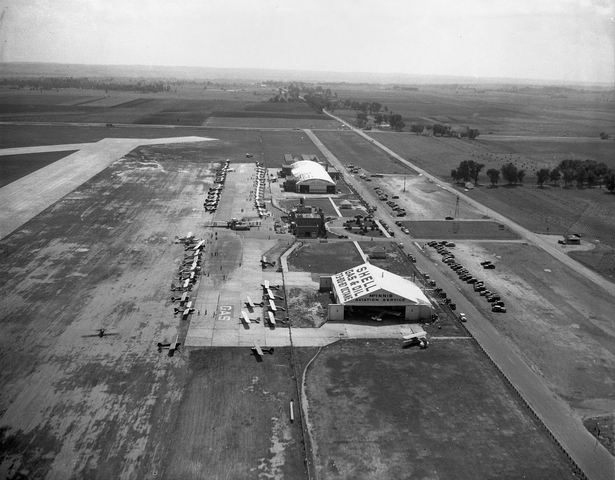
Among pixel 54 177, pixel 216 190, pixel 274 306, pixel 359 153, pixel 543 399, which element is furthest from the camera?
pixel 359 153

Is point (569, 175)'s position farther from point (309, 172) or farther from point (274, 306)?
point (274, 306)

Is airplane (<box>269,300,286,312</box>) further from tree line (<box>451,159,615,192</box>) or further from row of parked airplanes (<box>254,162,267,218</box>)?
tree line (<box>451,159,615,192</box>)

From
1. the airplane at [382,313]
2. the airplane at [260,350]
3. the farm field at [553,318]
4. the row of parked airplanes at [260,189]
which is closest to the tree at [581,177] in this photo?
the farm field at [553,318]

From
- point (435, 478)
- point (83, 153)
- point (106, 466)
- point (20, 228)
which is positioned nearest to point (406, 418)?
point (435, 478)

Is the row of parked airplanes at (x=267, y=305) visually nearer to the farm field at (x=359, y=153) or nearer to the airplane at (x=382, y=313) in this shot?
the airplane at (x=382, y=313)

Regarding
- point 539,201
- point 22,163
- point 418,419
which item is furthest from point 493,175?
point 22,163

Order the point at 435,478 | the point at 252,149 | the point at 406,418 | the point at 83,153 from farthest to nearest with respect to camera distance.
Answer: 1. the point at 252,149
2. the point at 83,153
3. the point at 406,418
4. the point at 435,478

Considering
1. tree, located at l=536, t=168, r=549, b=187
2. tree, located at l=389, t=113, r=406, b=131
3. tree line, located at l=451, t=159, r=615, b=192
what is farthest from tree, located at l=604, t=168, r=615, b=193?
tree, located at l=389, t=113, r=406, b=131

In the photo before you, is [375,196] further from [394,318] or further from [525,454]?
[525,454]
